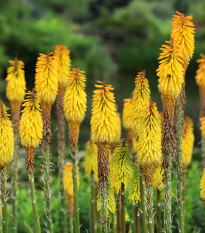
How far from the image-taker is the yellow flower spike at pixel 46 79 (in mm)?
2885

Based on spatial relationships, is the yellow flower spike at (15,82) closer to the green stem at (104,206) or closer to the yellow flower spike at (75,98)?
the yellow flower spike at (75,98)

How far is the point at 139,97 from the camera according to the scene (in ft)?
9.11

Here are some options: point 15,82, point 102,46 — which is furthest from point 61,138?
point 102,46

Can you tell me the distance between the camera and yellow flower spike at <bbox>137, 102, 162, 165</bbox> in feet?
8.43

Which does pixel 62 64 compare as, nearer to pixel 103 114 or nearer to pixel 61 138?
pixel 61 138

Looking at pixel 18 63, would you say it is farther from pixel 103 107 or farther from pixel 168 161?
pixel 168 161

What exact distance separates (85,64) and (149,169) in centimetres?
3145

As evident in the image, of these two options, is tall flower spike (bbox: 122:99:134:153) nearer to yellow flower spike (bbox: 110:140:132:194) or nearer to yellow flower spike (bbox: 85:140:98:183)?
yellow flower spike (bbox: 85:140:98:183)

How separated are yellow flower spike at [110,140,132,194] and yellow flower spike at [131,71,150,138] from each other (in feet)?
0.71

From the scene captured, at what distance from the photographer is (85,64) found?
33750 mm

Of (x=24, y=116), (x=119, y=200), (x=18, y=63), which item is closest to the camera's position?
(x=24, y=116)

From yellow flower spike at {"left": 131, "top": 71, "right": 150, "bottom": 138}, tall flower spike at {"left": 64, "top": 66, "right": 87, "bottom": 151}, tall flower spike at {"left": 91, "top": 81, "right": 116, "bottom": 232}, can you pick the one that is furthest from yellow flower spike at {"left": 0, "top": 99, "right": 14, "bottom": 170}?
yellow flower spike at {"left": 131, "top": 71, "right": 150, "bottom": 138}

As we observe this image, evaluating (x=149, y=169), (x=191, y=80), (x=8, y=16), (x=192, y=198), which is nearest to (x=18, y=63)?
(x=149, y=169)

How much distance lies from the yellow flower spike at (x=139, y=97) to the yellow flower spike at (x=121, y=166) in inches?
8.6
